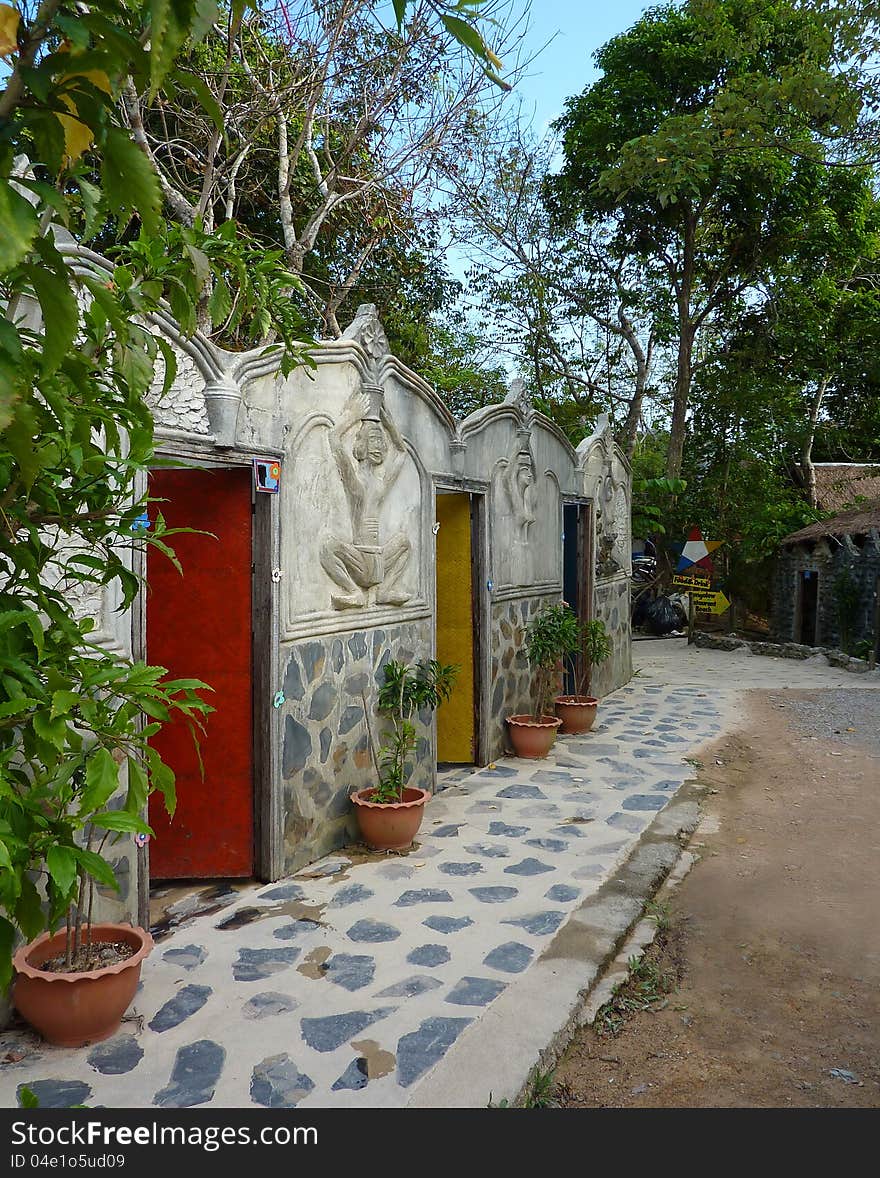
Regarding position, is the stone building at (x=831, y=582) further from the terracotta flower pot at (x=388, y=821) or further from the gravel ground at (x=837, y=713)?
the terracotta flower pot at (x=388, y=821)

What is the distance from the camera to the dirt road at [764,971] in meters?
3.10

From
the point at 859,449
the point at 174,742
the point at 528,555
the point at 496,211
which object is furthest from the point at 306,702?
the point at 859,449

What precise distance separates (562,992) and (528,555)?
507cm

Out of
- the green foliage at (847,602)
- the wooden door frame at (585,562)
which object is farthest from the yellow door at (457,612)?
the green foliage at (847,602)

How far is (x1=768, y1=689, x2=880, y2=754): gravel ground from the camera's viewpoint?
8.87 meters

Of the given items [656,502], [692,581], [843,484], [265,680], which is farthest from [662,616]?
[265,680]

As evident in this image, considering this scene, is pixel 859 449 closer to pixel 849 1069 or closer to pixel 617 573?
pixel 617 573

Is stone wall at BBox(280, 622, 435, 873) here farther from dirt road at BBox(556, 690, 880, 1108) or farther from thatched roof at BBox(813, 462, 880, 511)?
thatched roof at BBox(813, 462, 880, 511)

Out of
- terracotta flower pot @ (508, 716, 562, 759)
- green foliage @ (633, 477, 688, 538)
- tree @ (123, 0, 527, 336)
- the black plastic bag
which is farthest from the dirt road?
the black plastic bag

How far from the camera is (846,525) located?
16.2 m

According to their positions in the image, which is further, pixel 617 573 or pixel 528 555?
pixel 617 573

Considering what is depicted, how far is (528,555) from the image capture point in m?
8.23

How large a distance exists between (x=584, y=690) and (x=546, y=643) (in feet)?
6.66

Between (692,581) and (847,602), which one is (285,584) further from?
(692,581)
